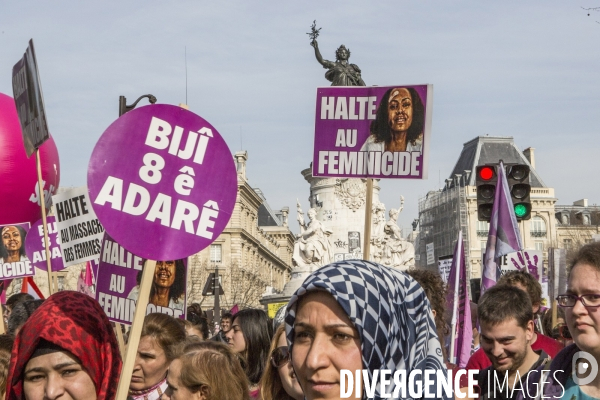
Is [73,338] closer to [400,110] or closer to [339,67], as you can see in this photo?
[400,110]

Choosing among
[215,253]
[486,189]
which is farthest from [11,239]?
[215,253]

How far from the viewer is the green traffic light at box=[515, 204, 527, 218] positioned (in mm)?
11094

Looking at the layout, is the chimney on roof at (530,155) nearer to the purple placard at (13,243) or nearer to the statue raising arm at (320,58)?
the statue raising arm at (320,58)

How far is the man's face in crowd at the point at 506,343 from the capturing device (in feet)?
15.4

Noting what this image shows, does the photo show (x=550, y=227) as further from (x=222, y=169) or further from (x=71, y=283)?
(x=222, y=169)

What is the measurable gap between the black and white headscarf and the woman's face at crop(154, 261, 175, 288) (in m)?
4.80

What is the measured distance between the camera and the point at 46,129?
259 inches

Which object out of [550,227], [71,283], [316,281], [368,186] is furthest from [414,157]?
[550,227]

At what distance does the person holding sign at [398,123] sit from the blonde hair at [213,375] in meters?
2.73

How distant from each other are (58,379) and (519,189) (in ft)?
27.1

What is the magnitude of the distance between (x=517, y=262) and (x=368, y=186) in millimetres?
6225

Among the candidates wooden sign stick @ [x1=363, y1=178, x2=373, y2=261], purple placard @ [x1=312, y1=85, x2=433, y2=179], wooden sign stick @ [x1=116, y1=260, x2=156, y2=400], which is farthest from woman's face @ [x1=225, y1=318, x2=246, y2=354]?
wooden sign stick @ [x1=116, y1=260, x2=156, y2=400]

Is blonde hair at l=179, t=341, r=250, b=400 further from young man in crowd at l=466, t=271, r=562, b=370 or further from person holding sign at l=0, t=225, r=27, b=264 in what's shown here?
person holding sign at l=0, t=225, r=27, b=264

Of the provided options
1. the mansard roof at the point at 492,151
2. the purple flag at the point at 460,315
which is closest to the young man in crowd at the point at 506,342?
the purple flag at the point at 460,315
